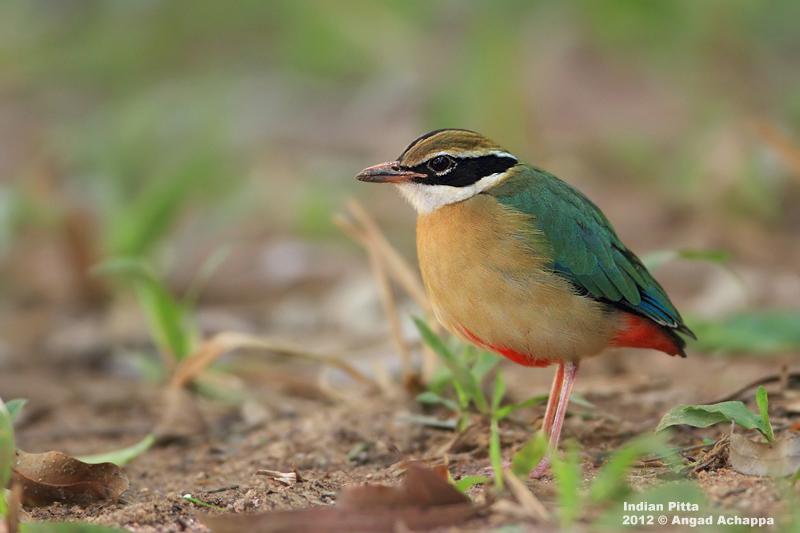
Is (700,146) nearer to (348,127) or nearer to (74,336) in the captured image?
(348,127)

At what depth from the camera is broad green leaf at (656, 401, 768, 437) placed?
3911 millimetres

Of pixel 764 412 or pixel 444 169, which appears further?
pixel 444 169

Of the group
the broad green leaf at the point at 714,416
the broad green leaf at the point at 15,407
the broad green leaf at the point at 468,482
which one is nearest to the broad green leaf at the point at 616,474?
the broad green leaf at the point at 468,482

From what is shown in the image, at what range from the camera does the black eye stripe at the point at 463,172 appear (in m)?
4.79

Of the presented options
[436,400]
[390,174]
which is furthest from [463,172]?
[436,400]

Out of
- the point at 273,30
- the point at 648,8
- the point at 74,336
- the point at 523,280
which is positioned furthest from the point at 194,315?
the point at 273,30

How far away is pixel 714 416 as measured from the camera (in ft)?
13.1

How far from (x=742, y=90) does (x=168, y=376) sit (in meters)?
6.64

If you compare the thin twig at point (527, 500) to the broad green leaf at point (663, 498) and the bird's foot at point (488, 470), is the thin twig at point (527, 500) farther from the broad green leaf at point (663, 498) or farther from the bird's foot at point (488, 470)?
the bird's foot at point (488, 470)

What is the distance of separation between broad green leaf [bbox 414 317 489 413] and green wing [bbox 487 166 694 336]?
586mm

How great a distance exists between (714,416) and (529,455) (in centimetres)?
84

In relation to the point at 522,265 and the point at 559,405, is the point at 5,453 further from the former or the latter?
the point at 559,405

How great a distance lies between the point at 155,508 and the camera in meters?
3.76

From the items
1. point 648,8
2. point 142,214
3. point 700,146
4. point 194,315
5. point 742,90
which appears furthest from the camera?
point 648,8
